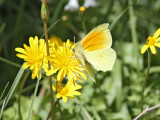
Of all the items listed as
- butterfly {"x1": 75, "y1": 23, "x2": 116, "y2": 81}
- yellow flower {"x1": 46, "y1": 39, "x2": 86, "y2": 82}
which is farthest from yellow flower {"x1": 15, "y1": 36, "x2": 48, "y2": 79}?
butterfly {"x1": 75, "y1": 23, "x2": 116, "y2": 81}

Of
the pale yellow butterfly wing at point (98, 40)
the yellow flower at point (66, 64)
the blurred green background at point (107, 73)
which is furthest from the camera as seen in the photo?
the blurred green background at point (107, 73)

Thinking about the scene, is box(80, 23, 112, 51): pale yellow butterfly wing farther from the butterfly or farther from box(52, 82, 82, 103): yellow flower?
box(52, 82, 82, 103): yellow flower

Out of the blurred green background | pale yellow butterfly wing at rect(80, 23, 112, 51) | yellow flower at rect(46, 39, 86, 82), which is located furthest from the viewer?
the blurred green background

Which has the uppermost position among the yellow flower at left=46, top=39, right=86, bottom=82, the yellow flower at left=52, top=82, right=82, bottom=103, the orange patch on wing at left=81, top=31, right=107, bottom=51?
the orange patch on wing at left=81, top=31, right=107, bottom=51

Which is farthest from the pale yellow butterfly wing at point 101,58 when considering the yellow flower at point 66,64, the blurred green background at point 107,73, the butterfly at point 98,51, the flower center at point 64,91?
the blurred green background at point 107,73

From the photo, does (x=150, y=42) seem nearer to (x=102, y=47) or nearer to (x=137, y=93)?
(x=102, y=47)

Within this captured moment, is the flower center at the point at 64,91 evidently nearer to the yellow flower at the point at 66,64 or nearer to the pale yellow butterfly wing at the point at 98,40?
the yellow flower at the point at 66,64

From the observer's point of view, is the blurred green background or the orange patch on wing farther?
the blurred green background

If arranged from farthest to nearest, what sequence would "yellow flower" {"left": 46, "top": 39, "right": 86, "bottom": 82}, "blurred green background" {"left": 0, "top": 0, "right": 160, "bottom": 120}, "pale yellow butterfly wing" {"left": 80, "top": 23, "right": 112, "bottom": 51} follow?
"blurred green background" {"left": 0, "top": 0, "right": 160, "bottom": 120}
"pale yellow butterfly wing" {"left": 80, "top": 23, "right": 112, "bottom": 51}
"yellow flower" {"left": 46, "top": 39, "right": 86, "bottom": 82}
